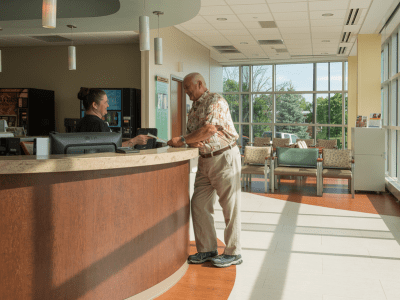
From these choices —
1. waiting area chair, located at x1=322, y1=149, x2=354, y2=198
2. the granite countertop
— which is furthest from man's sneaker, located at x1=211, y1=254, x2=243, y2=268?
waiting area chair, located at x1=322, y1=149, x2=354, y2=198

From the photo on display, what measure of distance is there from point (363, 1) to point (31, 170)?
283 inches

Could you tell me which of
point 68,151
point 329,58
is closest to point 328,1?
point 68,151

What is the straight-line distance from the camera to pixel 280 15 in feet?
29.4

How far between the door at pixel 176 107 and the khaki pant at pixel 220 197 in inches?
267

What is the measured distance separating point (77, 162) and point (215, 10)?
669 centimetres

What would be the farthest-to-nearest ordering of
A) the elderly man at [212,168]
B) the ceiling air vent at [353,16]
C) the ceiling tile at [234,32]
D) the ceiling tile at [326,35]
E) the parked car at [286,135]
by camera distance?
1. the parked car at [286,135]
2. the ceiling tile at [326,35]
3. the ceiling tile at [234,32]
4. the ceiling air vent at [353,16]
5. the elderly man at [212,168]

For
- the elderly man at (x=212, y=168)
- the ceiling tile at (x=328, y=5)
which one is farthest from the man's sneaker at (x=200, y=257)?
the ceiling tile at (x=328, y=5)

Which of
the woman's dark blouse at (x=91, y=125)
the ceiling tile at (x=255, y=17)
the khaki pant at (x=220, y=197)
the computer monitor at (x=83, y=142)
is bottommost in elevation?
the khaki pant at (x=220, y=197)

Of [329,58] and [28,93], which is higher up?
[329,58]

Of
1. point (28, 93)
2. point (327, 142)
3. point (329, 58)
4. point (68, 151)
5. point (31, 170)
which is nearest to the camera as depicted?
point (31, 170)

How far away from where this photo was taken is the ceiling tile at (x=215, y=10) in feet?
27.2

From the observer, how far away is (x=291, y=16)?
9070mm

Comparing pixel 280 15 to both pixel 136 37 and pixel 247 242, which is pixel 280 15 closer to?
pixel 136 37

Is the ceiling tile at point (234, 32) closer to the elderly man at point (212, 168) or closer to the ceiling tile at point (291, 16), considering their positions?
the ceiling tile at point (291, 16)
